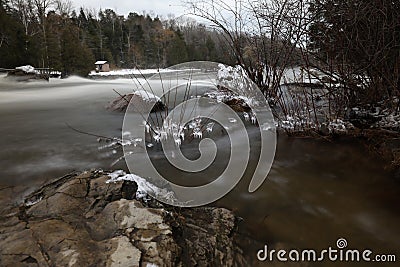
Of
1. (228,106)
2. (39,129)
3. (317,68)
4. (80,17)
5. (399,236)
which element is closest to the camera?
(399,236)

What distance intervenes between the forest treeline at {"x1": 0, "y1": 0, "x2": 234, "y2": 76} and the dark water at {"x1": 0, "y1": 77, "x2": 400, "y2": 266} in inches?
75.8

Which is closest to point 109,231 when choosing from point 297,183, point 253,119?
point 297,183

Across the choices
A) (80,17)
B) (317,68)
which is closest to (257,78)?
(317,68)

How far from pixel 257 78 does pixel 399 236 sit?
3.81 m

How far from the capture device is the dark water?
2.07 metres

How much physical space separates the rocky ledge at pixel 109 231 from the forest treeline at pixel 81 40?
2.87 metres

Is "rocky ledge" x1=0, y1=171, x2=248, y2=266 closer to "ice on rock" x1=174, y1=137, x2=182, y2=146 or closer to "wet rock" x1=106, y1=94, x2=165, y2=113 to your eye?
"ice on rock" x1=174, y1=137, x2=182, y2=146

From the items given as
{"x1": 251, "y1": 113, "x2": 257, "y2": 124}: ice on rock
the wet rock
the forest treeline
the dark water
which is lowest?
the dark water

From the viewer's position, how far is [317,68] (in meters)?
3.50

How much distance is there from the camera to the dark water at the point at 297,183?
2070mm

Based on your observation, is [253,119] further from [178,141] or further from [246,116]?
[178,141]

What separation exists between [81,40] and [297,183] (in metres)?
27.2

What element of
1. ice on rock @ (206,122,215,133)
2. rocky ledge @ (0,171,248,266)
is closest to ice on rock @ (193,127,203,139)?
ice on rock @ (206,122,215,133)

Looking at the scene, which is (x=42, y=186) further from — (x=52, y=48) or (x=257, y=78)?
(x=52, y=48)
